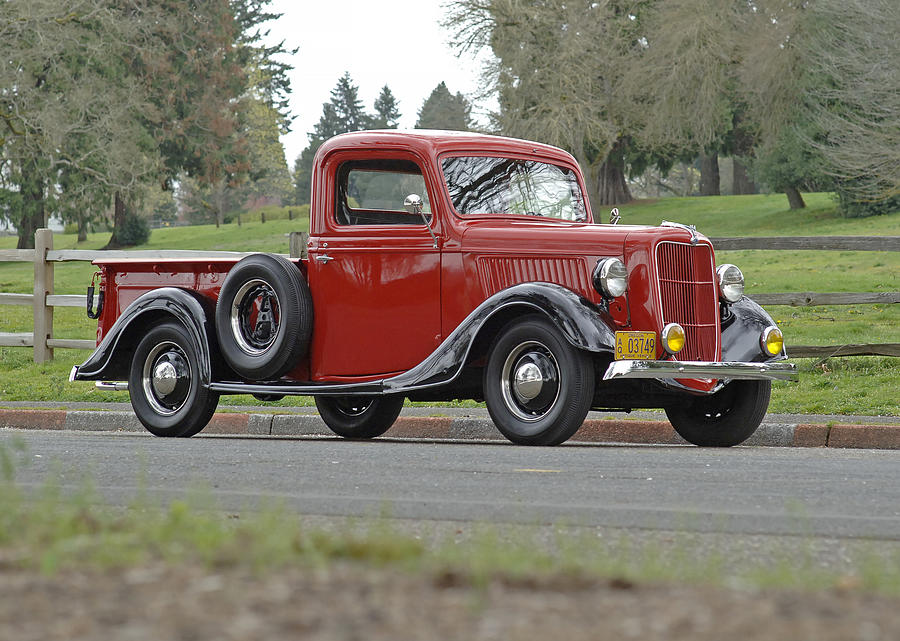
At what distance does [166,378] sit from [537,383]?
3.47m

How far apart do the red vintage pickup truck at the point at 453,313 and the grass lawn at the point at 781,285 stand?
8.08ft

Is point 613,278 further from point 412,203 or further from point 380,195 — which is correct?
point 380,195

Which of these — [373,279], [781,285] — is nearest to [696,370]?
[373,279]

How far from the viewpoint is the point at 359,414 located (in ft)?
35.7

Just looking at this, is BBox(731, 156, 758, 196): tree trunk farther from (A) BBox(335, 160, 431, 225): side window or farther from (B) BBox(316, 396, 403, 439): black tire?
(A) BBox(335, 160, 431, 225): side window

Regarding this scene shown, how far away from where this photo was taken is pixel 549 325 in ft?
27.6

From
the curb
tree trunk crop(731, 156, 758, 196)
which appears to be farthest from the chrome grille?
tree trunk crop(731, 156, 758, 196)

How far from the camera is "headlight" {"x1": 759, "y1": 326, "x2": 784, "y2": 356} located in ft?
30.3

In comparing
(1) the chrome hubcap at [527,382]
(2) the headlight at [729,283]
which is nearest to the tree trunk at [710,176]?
(2) the headlight at [729,283]

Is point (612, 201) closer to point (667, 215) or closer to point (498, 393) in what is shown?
point (667, 215)

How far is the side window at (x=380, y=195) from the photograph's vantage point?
394 inches

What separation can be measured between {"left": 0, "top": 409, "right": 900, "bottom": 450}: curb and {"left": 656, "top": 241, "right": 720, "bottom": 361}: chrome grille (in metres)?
1.22

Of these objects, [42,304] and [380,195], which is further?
[42,304]

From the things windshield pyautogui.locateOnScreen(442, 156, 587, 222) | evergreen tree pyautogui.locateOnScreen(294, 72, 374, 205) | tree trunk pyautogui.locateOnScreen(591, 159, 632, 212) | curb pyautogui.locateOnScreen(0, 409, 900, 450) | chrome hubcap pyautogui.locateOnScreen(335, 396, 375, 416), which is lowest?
curb pyautogui.locateOnScreen(0, 409, 900, 450)
